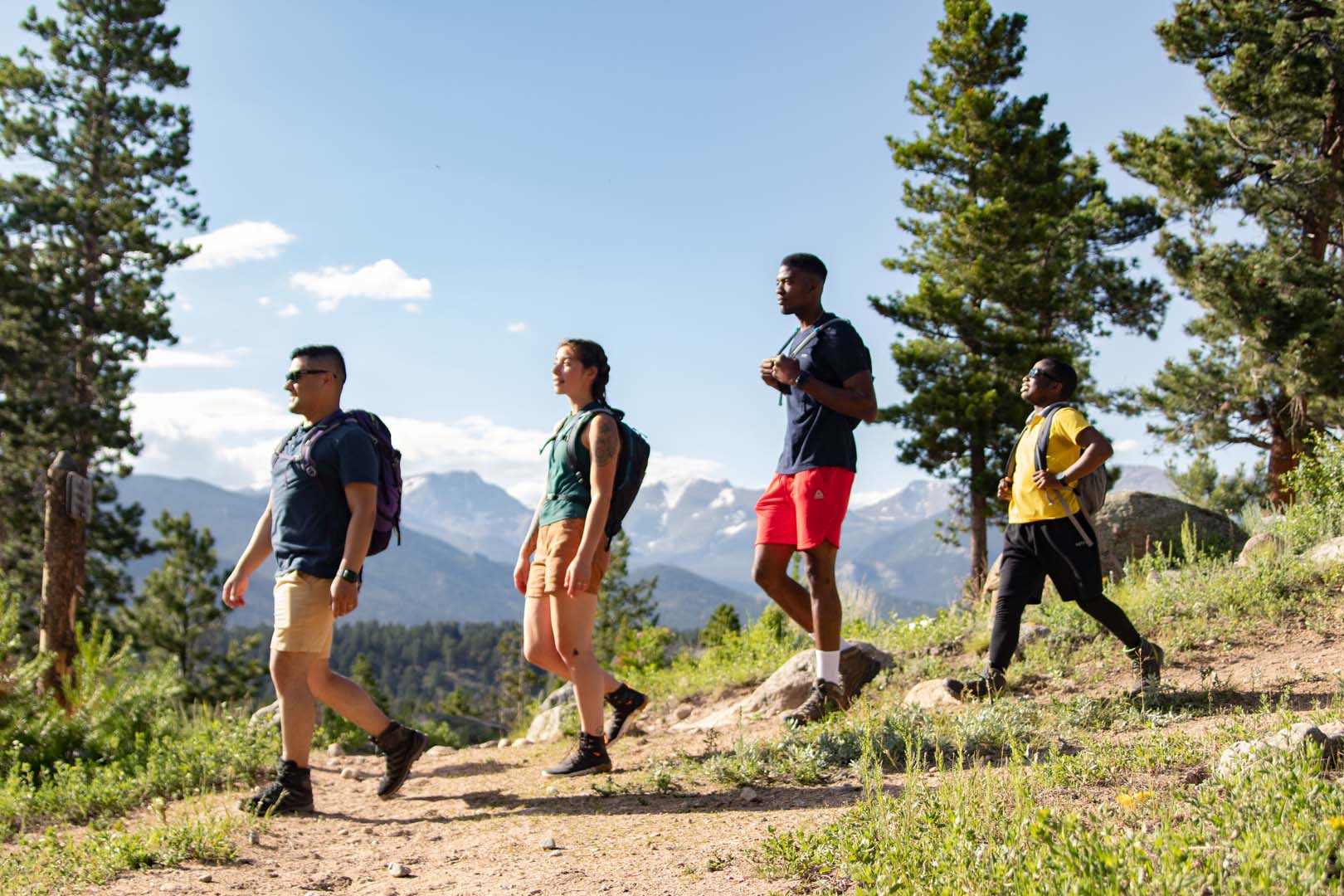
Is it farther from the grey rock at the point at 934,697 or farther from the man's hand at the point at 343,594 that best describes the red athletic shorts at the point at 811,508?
the man's hand at the point at 343,594

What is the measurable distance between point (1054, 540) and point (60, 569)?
14.6 meters

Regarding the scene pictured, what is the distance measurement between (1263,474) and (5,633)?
1863cm

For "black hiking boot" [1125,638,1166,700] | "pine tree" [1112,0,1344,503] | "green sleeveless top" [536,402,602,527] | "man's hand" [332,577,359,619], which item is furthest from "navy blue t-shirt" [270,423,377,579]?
"pine tree" [1112,0,1344,503]

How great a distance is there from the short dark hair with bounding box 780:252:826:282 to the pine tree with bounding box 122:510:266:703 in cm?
3946

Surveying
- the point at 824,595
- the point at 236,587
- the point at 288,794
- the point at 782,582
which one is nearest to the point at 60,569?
the point at 236,587

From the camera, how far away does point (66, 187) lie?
2342 centimetres

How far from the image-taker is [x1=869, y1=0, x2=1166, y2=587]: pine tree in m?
19.4

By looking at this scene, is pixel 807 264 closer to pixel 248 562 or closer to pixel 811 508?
pixel 811 508

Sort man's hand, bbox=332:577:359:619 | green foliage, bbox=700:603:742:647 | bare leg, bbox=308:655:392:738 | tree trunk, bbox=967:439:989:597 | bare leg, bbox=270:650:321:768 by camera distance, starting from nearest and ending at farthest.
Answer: man's hand, bbox=332:577:359:619, bare leg, bbox=270:650:321:768, bare leg, bbox=308:655:392:738, green foliage, bbox=700:603:742:647, tree trunk, bbox=967:439:989:597

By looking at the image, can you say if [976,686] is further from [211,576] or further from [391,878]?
[211,576]

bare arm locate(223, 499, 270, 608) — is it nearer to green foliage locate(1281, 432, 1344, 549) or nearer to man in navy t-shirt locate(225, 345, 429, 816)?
man in navy t-shirt locate(225, 345, 429, 816)

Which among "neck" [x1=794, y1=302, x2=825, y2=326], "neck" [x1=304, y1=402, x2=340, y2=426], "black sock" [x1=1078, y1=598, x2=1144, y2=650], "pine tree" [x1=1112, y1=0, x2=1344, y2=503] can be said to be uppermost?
"pine tree" [x1=1112, y1=0, x2=1344, y2=503]

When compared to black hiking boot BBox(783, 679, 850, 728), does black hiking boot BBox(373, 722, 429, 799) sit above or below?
below

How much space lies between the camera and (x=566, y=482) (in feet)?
16.4
